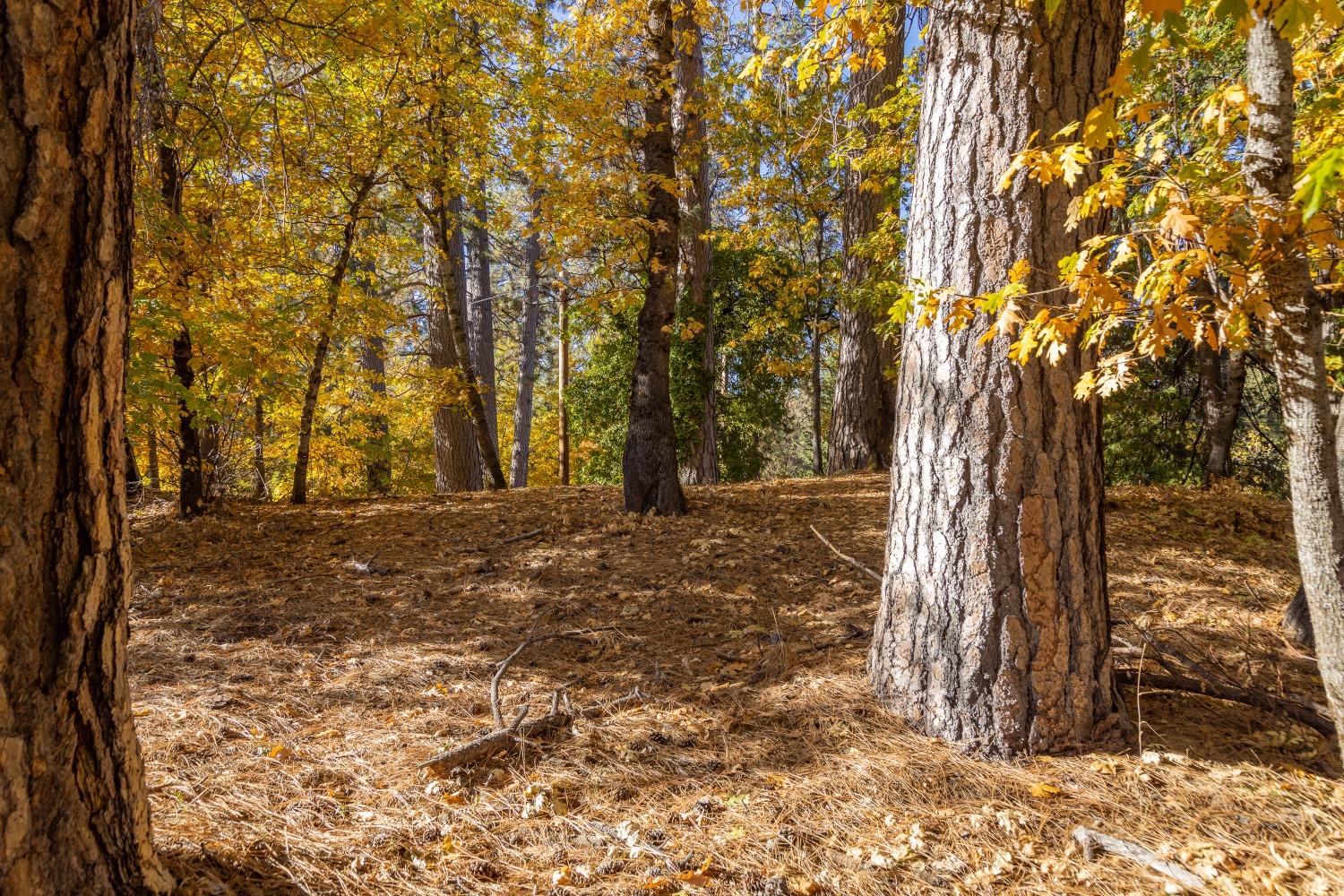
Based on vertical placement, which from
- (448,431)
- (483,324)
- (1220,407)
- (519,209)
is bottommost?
(1220,407)

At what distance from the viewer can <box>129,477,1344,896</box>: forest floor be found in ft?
6.68

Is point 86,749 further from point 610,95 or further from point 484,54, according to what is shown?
point 484,54

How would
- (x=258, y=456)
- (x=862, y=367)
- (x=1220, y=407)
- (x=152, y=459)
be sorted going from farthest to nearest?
(x=862, y=367), (x=258, y=456), (x=152, y=459), (x=1220, y=407)

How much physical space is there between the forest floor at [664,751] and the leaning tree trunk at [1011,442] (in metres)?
0.25

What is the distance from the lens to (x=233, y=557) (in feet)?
18.4

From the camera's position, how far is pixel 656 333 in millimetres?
6379

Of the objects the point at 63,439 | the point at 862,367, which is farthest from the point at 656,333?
the point at 63,439

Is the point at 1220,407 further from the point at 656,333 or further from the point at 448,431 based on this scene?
the point at 448,431

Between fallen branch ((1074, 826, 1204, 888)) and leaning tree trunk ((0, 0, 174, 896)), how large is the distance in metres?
2.50

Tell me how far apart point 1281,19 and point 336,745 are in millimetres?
3515

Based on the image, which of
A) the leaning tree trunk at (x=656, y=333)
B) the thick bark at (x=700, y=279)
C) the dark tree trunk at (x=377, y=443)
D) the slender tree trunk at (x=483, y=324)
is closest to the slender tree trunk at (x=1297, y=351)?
the leaning tree trunk at (x=656, y=333)

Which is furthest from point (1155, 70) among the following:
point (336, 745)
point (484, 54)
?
point (484, 54)

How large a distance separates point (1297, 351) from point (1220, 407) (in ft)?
23.5

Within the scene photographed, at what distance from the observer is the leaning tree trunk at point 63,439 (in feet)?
4.24
